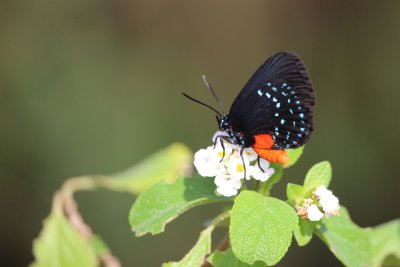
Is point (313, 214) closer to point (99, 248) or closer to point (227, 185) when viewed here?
point (227, 185)

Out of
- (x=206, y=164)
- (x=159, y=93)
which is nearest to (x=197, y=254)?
(x=206, y=164)

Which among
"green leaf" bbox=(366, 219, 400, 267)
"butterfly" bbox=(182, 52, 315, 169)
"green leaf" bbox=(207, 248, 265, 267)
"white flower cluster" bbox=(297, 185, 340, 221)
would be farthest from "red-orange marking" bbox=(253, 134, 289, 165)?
"green leaf" bbox=(366, 219, 400, 267)

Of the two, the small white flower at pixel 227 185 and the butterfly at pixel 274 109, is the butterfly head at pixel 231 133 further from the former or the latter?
the small white flower at pixel 227 185

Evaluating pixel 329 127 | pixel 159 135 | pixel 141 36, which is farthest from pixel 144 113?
pixel 329 127

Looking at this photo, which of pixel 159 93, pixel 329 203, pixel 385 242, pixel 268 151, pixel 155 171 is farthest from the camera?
pixel 159 93

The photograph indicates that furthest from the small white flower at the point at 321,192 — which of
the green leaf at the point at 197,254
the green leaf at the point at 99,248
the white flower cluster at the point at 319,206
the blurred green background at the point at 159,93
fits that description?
the blurred green background at the point at 159,93

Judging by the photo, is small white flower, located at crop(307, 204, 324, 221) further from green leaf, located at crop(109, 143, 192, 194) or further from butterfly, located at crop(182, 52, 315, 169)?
green leaf, located at crop(109, 143, 192, 194)

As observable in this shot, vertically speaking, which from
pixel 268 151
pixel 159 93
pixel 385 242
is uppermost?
pixel 268 151
